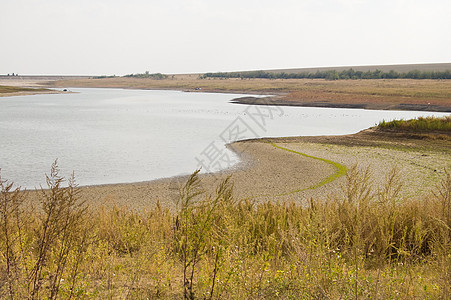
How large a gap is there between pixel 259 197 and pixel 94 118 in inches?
1251

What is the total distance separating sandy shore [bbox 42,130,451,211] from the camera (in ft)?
40.7

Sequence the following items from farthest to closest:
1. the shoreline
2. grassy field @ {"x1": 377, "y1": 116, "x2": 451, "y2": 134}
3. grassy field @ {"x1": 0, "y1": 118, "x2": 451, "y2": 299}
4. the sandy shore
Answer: the shoreline, grassy field @ {"x1": 377, "y1": 116, "x2": 451, "y2": 134}, the sandy shore, grassy field @ {"x1": 0, "y1": 118, "x2": 451, "y2": 299}

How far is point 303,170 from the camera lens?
639 inches

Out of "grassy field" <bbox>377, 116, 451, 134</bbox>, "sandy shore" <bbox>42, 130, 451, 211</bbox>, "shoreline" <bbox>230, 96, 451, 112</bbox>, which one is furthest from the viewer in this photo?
"shoreline" <bbox>230, 96, 451, 112</bbox>

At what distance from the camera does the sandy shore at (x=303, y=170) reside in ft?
40.7

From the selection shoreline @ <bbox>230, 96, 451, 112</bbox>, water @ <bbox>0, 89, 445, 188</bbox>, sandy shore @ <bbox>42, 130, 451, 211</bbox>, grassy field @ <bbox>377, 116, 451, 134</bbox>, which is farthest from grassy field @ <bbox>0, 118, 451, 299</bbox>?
shoreline @ <bbox>230, 96, 451, 112</bbox>

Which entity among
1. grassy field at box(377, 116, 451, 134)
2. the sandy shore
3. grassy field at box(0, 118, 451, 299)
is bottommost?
the sandy shore

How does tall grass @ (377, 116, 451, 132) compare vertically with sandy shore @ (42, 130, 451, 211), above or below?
above

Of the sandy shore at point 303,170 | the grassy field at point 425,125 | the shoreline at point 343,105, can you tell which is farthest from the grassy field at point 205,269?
the shoreline at point 343,105

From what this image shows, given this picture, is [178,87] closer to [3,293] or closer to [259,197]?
[259,197]

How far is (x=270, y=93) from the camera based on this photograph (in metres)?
67.6

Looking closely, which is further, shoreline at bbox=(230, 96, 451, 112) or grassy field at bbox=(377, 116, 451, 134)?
shoreline at bbox=(230, 96, 451, 112)

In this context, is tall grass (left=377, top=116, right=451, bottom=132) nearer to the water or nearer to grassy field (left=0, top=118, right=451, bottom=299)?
the water

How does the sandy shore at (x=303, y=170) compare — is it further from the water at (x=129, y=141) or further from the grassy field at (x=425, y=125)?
the water at (x=129, y=141)
